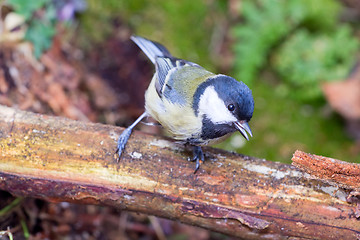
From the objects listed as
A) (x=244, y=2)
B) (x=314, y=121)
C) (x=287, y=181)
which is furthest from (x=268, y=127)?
(x=287, y=181)

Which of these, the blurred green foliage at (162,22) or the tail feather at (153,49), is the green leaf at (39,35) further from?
the tail feather at (153,49)

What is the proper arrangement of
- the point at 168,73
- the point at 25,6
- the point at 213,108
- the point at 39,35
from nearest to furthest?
the point at 213,108 < the point at 168,73 < the point at 25,6 < the point at 39,35

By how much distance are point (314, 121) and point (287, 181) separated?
2.37 m

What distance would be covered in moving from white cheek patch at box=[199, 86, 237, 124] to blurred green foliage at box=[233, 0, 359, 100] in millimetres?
1915

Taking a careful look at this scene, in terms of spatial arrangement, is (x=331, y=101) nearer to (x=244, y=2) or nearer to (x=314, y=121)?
(x=314, y=121)

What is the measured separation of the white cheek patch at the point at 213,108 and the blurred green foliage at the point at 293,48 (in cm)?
192

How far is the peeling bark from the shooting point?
7.45 ft

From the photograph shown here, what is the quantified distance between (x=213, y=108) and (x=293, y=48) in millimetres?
2373

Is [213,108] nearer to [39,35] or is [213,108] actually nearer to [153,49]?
[153,49]

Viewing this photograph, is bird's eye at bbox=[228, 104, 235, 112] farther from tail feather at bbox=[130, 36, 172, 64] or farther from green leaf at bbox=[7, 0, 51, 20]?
green leaf at bbox=[7, 0, 51, 20]

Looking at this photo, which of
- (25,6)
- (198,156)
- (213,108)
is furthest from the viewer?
(25,6)

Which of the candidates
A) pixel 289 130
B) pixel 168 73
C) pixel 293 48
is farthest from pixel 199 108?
pixel 293 48

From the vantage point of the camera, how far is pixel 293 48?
442cm

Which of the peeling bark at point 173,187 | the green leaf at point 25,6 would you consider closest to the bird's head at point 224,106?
the peeling bark at point 173,187
